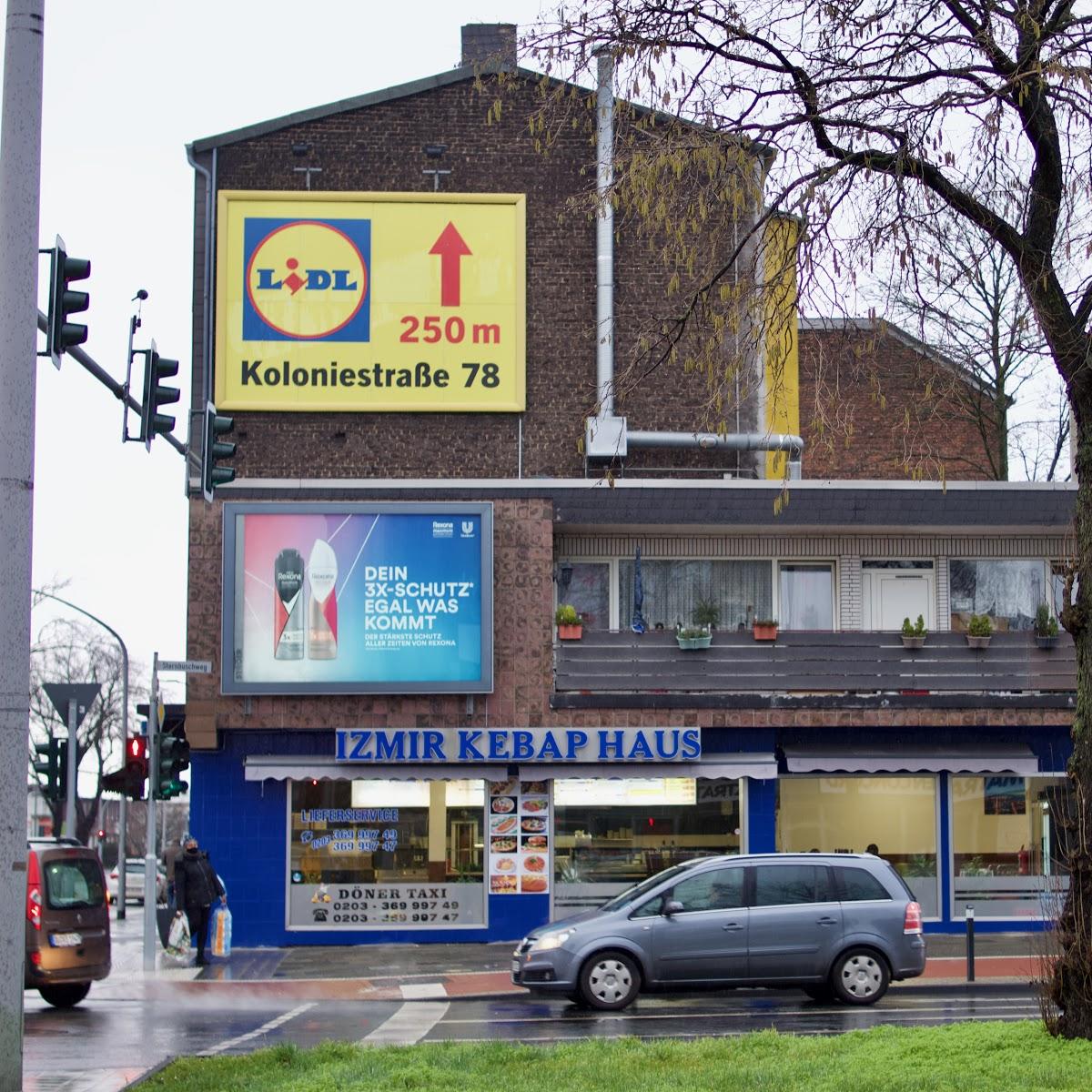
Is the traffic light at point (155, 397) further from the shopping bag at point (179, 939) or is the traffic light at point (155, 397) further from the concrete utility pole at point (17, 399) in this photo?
the shopping bag at point (179, 939)

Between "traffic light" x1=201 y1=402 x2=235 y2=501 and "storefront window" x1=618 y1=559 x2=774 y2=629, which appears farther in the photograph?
"storefront window" x1=618 y1=559 x2=774 y2=629

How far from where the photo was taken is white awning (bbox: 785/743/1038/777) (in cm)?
2623

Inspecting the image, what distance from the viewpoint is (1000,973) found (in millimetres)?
21500

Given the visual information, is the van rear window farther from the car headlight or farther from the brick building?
the brick building

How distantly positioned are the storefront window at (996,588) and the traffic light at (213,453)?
47.8 feet

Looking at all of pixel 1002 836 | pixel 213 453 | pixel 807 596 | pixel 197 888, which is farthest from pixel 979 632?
pixel 213 453

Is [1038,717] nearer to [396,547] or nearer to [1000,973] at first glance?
[1000,973]

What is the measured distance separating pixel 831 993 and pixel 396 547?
1049cm

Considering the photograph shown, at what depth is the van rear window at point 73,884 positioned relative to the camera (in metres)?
19.3

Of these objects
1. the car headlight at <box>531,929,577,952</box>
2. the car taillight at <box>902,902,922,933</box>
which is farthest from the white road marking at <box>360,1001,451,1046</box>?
the car taillight at <box>902,902,922,933</box>

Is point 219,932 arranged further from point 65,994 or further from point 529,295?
point 529,295

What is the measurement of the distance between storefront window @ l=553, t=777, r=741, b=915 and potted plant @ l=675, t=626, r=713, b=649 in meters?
2.09

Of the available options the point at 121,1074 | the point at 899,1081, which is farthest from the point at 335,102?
the point at 899,1081

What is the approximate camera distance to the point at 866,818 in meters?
27.1
